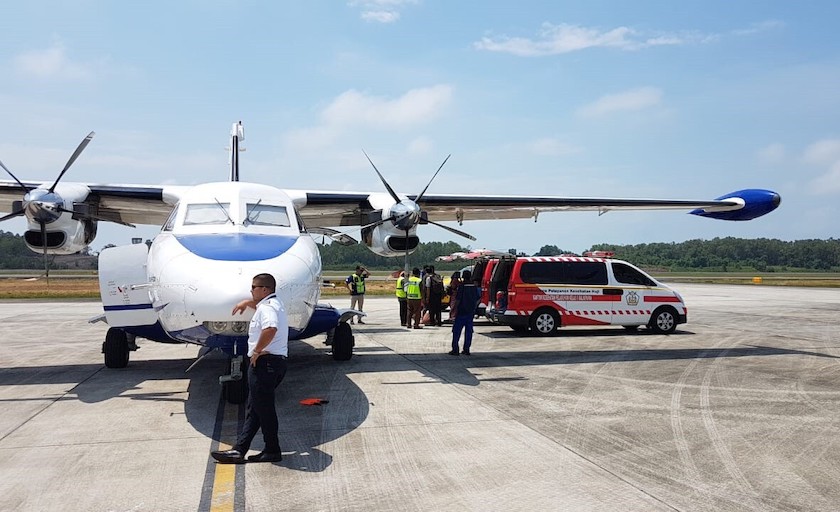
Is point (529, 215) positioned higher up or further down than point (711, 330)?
higher up

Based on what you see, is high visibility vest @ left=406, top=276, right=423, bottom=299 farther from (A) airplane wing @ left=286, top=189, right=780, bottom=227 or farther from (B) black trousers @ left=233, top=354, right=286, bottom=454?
(B) black trousers @ left=233, top=354, right=286, bottom=454

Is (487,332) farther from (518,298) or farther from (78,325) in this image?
(78,325)

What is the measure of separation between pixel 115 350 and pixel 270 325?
629cm

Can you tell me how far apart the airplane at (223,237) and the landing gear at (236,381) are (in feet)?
0.04

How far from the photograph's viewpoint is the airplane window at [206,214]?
833 centimetres

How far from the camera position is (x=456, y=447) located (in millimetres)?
5840

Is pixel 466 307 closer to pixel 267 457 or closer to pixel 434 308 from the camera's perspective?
pixel 434 308

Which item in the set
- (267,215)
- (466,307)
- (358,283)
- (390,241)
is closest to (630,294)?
(466,307)

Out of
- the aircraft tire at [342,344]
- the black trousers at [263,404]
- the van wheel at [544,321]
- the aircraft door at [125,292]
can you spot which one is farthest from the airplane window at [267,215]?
the van wheel at [544,321]

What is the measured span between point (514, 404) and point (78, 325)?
15.3 metres

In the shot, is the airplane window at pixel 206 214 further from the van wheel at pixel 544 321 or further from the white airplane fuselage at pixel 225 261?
the van wheel at pixel 544 321

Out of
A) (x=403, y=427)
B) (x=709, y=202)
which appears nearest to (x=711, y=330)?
(x=709, y=202)

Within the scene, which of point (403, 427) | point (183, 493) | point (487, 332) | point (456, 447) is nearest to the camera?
point (183, 493)

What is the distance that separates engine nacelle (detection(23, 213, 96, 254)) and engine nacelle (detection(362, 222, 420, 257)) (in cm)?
540
